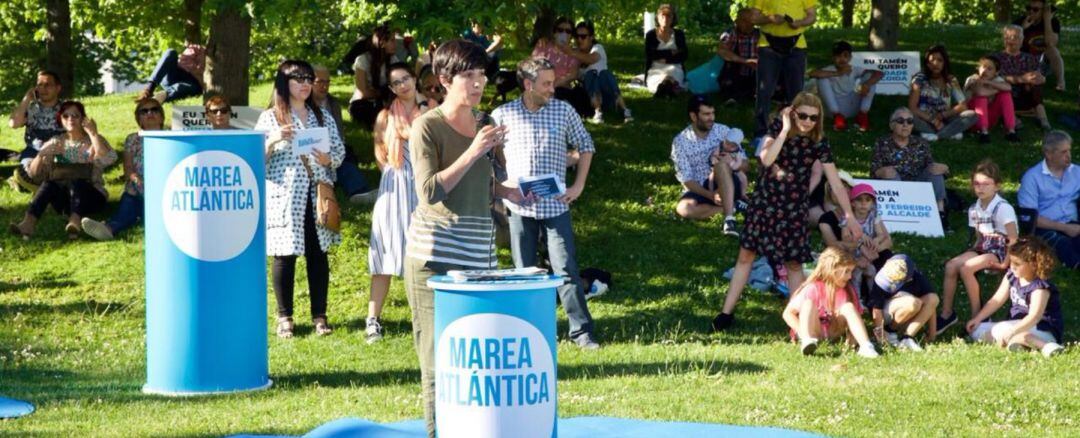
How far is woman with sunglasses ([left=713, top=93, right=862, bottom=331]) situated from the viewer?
11.1 metres

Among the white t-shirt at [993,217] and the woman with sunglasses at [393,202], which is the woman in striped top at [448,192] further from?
the white t-shirt at [993,217]

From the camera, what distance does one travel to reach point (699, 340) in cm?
1134

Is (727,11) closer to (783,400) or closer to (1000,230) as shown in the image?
(1000,230)

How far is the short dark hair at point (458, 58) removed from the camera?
6.54 m

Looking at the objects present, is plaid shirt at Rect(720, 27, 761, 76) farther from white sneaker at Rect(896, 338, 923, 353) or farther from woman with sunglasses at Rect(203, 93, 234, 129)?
woman with sunglasses at Rect(203, 93, 234, 129)

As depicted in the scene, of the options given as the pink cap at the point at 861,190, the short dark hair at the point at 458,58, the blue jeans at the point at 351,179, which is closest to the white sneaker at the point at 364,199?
the blue jeans at the point at 351,179

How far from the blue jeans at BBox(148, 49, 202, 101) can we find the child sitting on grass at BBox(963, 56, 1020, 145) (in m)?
9.64

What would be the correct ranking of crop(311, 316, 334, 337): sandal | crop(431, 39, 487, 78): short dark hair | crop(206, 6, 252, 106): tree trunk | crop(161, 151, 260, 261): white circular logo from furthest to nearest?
1. crop(206, 6, 252, 106): tree trunk
2. crop(311, 316, 334, 337): sandal
3. crop(161, 151, 260, 261): white circular logo
4. crop(431, 39, 487, 78): short dark hair

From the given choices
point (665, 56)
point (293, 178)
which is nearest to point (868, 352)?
point (293, 178)

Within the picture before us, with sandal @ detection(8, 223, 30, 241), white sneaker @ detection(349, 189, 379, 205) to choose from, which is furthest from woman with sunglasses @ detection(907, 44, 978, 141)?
sandal @ detection(8, 223, 30, 241)

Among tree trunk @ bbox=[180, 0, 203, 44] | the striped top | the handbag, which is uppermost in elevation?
tree trunk @ bbox=[180, 0, 203, 44]

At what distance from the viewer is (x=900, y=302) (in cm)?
1126

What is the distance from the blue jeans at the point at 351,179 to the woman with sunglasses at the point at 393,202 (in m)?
3.63

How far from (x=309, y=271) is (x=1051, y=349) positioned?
17.1 ft
